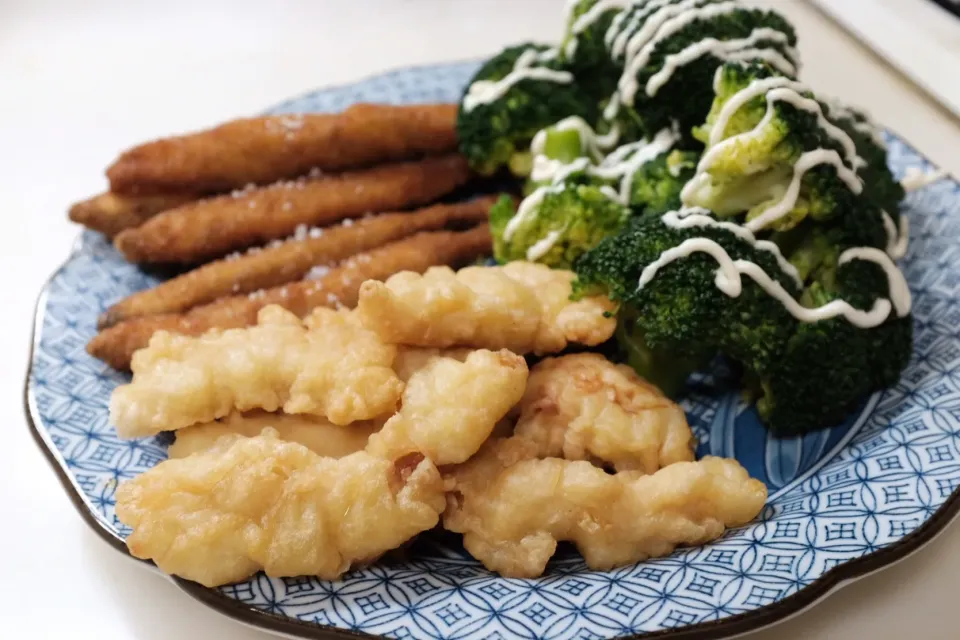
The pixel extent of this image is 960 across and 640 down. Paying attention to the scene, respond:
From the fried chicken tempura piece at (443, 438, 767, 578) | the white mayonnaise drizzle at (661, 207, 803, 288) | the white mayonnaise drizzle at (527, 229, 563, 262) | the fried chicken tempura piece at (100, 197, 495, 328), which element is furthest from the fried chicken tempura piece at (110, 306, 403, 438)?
the white mayonnaise drizzle at (661, 207, 803, 288)

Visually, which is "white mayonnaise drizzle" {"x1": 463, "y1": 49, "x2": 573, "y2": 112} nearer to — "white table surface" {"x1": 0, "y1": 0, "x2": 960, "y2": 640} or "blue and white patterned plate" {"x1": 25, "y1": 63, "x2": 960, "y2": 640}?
"blue and white patterned plate" {"x1": 25, "y1": 63, "x2": 960, "y2": 640}

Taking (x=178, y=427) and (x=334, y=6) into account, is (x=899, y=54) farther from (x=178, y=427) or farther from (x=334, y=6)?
(x=178, y=427)

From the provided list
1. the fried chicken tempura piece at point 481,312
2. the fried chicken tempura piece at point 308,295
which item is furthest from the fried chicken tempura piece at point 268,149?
the fried chicken tempura piece at point 481,312

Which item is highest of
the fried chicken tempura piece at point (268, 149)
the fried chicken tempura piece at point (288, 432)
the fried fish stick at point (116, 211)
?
the fried chicken tempura piece at point (268, 149)

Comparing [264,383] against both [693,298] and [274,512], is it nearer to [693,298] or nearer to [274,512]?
[274,512]

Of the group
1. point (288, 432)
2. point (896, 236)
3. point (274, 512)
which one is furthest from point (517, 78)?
point (274, 512)

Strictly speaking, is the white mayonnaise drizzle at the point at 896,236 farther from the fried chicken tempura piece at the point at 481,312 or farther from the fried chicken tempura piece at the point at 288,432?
the fried chicken tempura piece at the point at 288,432
